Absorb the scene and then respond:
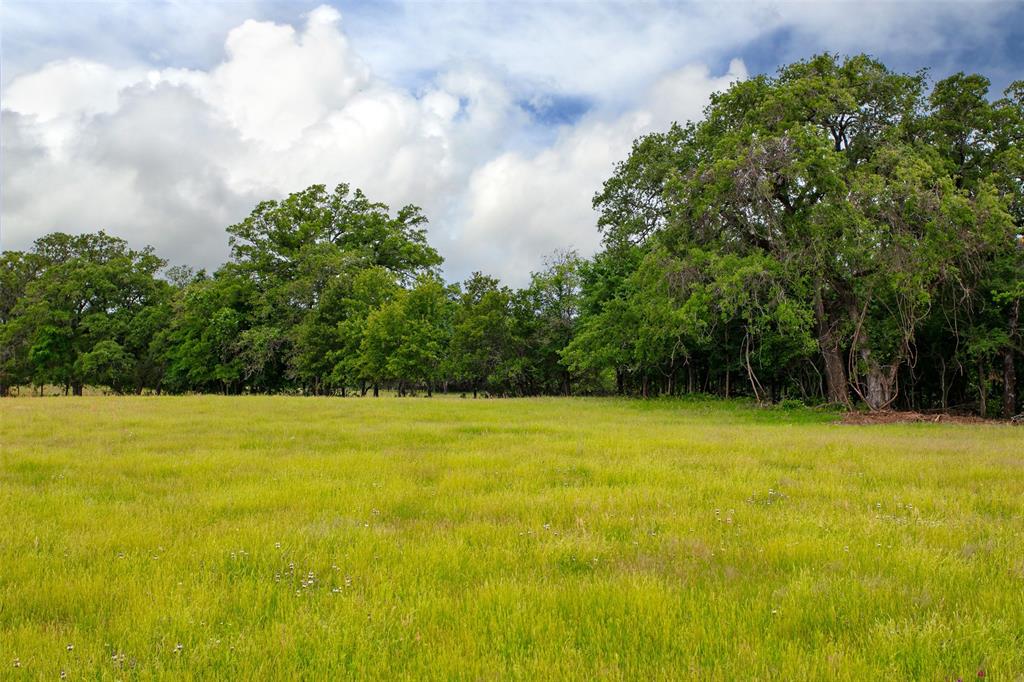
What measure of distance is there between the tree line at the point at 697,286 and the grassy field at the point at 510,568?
47.7ft

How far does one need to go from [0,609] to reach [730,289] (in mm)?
23040

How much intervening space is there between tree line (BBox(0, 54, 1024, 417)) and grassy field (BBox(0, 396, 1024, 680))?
47.7ft

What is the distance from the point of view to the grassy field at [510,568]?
392 centimetres

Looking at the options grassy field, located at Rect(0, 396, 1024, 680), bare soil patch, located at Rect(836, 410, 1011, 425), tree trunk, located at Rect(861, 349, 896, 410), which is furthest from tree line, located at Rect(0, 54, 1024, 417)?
grassy field, located at Rect(0, 396, 1024, 680)

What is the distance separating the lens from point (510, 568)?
560 cm

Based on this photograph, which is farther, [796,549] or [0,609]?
[796,549]

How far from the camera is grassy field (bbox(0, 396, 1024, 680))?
12.8ft

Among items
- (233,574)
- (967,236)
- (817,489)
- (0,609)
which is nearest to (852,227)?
(967,236)

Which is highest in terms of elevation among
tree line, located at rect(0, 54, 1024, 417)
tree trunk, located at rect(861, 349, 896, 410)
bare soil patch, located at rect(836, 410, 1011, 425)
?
tree line, located at rect(0, 54, 1024, 417)

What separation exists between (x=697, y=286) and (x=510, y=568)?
2124 centimetres

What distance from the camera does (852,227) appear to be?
75.8 feet

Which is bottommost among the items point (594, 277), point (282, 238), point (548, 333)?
point (548, 333)

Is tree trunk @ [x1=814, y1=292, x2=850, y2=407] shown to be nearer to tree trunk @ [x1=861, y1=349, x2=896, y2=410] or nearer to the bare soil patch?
tree trunk @ [x1=861, y1=349, x2=896, y2=410]

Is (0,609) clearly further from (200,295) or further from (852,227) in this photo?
(200,295)
